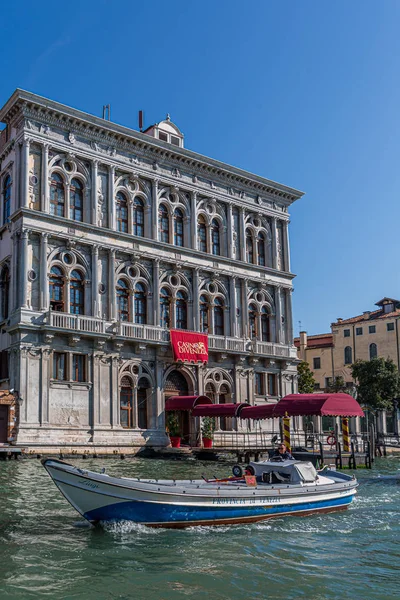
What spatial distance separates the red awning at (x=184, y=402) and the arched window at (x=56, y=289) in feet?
26.6

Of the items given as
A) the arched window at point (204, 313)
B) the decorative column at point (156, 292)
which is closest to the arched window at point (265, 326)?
the arched window at point (204, 313)

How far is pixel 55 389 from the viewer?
34594 mm

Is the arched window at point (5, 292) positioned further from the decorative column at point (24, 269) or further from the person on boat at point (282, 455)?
the person on boat at point (282, 455)

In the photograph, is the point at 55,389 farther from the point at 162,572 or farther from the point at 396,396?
the point at 396,396

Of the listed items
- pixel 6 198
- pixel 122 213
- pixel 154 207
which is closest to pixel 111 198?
pixel 122 213

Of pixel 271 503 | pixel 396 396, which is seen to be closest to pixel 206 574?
pixel 271 503

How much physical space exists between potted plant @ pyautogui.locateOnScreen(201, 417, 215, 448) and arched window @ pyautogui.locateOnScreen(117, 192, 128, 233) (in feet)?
38.4

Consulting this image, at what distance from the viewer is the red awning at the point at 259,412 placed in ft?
111

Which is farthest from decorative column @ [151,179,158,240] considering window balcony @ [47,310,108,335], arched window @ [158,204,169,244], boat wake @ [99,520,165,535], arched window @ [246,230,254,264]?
boat wake @ [99,520,165,535]

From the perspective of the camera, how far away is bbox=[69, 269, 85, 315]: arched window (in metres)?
36.8

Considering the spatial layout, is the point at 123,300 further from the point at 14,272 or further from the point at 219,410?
the point at 219,410

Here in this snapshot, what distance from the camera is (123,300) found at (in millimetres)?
38844

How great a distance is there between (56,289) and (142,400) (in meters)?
7.78

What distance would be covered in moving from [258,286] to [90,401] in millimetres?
14772
